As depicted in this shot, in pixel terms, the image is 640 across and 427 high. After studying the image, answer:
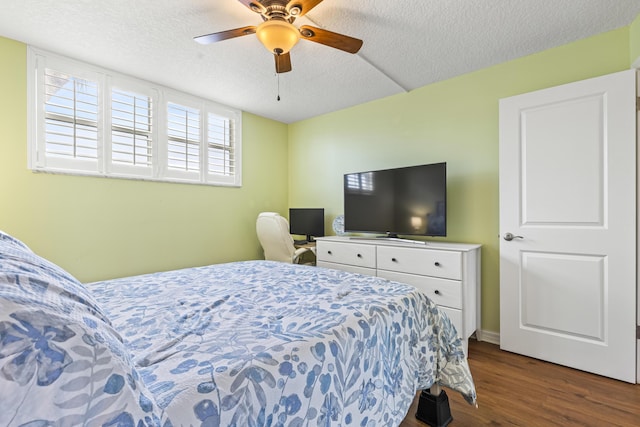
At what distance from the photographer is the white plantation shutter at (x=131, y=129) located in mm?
2732

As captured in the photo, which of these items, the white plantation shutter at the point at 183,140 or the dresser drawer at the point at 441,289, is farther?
the white plantation shutter at the point at 183,140

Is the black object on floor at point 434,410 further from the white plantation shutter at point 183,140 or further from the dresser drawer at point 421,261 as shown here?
the white plantation shutter at point 183,140

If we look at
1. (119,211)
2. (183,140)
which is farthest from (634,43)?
(119,211)

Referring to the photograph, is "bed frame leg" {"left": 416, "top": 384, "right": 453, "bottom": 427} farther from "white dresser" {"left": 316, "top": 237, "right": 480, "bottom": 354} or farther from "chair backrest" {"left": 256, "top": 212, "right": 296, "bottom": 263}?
"chair backrest" {"left": 256, "top": 212, "right": 296, "bottom": 263}

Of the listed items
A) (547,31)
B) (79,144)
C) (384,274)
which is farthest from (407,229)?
(79,144)

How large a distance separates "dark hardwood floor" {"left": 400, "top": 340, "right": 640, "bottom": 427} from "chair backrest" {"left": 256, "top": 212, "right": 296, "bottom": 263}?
2.03 meters

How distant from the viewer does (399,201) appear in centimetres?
288

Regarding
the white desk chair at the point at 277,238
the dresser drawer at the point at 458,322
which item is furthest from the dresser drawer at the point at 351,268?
the dresser drawer at the point at 458,322

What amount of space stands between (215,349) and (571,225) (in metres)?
2.57

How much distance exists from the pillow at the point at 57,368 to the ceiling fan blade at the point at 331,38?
5.82 feet

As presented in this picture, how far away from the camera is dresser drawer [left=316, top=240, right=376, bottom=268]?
2859 millimetres

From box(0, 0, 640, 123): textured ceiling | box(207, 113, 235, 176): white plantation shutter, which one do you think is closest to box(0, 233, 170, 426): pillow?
box(0, 0, 640, 123): textured ceiling

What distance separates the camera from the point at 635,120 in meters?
1.90

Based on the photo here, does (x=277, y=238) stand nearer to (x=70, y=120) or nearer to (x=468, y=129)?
(x=70, y=120)
